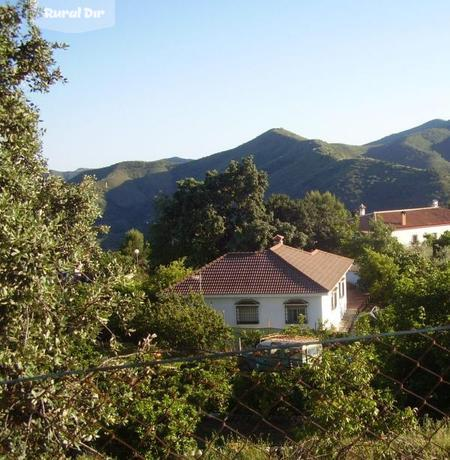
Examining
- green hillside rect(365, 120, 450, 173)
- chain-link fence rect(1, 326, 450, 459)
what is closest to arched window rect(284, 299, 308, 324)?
chain-link fence rect(1, 326, 450, 459)

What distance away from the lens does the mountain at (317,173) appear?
75.8 m

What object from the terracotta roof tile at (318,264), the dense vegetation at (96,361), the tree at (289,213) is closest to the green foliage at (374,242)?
the tree at (289,213)

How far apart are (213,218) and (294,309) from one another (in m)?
9.91

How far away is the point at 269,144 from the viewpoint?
146250 millimetres

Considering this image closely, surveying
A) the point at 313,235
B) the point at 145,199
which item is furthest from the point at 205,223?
the point at 145,199

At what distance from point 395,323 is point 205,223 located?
745 inches

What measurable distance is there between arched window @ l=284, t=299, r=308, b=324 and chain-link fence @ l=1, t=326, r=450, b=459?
616 cm

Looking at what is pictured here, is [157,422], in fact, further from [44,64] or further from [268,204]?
[268,204]

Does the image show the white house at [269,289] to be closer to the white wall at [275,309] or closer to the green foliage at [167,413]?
the white wall at [275,309]

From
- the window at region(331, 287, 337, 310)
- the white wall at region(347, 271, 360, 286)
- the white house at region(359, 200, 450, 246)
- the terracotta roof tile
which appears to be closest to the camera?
the terracotta roof tile

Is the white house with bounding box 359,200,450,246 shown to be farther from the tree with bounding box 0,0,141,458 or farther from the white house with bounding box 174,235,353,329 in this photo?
the tree with bounding box 0,0,141,458

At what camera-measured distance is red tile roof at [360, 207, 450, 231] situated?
4503 cm

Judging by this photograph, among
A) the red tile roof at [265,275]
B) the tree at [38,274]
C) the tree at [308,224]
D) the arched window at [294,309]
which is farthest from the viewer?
the tree at [308,224]

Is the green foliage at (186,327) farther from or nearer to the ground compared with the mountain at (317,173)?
nearer to the ground
